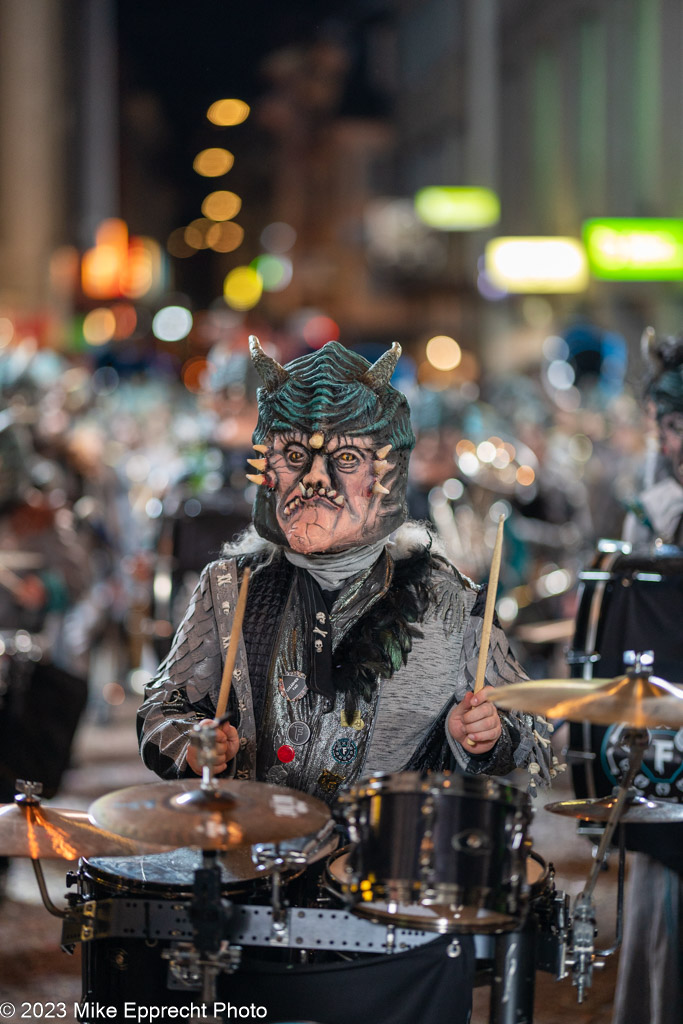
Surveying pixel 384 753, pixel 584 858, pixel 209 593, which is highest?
pixel 209 593

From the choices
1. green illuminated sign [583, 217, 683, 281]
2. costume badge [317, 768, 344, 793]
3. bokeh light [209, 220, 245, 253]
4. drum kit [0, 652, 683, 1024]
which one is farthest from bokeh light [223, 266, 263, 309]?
drum kit [0, 652, 683, 1024]

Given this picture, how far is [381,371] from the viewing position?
10.7 feet

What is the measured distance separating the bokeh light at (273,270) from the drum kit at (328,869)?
4077 centimetres

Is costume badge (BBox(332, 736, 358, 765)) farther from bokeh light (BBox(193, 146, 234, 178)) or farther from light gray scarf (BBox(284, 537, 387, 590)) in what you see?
bokeh light (BBox(193, 146, 234, 178))

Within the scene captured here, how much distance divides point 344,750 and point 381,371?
87 cm

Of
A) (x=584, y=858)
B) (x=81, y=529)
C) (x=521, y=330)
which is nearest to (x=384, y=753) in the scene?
(x=584, y=858)

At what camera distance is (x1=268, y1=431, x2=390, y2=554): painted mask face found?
10.4 feet

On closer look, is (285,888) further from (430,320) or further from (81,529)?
(430,320)

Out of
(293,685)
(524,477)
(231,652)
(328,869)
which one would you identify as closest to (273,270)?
(524,477)

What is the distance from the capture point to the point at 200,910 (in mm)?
2633

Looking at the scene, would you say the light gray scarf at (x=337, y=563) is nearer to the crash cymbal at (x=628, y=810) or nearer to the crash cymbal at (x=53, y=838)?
the crash cymbal at (x=628, y=810)

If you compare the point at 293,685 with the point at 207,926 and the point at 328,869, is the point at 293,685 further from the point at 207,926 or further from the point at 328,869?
the point at 207,926

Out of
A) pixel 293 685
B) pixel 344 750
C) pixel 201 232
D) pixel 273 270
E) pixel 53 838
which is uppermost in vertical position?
pixel 201 232

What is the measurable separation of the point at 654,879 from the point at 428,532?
129cm
